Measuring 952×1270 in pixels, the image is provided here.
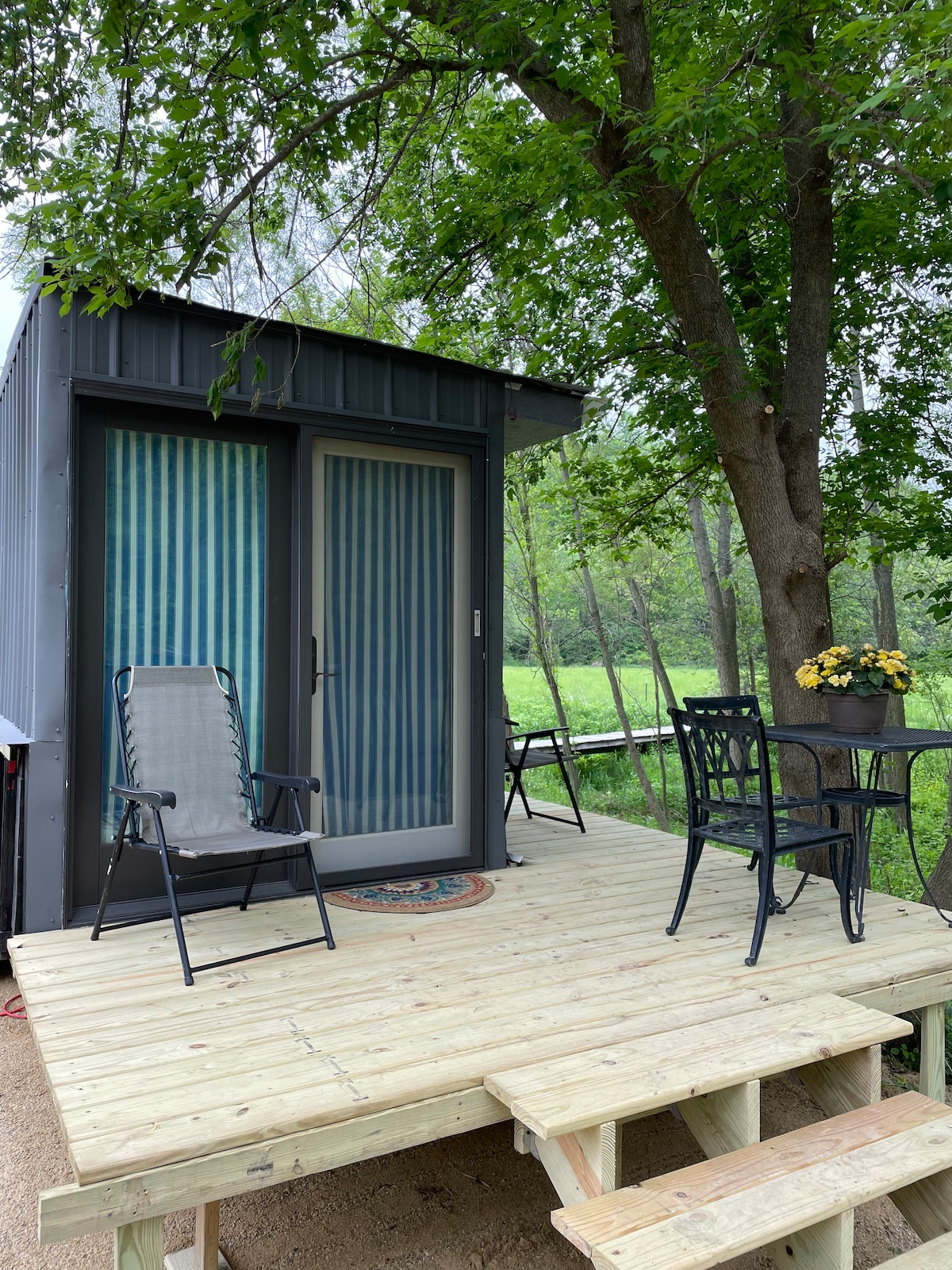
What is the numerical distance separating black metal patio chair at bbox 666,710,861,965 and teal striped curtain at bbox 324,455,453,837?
131 centimetres

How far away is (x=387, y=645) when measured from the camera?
4188 millimetres

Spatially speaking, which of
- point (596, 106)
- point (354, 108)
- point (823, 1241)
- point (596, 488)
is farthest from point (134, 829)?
point (596, 488)

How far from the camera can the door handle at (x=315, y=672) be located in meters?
3.94

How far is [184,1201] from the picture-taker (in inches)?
71.4

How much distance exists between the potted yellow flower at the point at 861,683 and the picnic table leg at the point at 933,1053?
105 centimetres

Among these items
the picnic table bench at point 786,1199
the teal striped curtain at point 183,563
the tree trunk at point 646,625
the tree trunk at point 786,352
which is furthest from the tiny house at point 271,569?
the tree trunk at point 646,625

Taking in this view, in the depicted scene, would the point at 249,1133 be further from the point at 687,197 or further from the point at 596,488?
the point at 596,488

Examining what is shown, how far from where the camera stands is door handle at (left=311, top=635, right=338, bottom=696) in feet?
12.9

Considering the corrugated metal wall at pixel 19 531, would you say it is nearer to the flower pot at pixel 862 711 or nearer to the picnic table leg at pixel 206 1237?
the picnic table leg at pixel 206 1237

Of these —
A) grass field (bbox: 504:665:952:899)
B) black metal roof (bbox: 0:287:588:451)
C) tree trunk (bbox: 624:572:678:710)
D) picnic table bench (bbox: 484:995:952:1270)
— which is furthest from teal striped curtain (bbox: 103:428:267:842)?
tree trunk (bbox: 624:572:678:710)

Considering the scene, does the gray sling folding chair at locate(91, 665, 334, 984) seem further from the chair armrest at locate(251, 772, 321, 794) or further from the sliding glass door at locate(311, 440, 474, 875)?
the sliding glass door at locate(311, 440, 474, 875)

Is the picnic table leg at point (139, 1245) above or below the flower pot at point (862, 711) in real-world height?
below

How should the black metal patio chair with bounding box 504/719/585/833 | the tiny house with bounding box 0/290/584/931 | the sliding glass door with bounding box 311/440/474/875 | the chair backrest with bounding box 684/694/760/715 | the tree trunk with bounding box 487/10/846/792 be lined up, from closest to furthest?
the tiny house with bounding box 0/290/584/931 < the chair backrest with bounding box 684/694/760/715 < the sliding glass door with bounding box 311/440/474/875 < the tree trunk with bounding box 487/10/846/792 < the black metal patio chair with bounding box 504/719/585/833

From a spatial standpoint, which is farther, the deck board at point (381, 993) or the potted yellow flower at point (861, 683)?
the potted yellow flower at point (861, 683)
